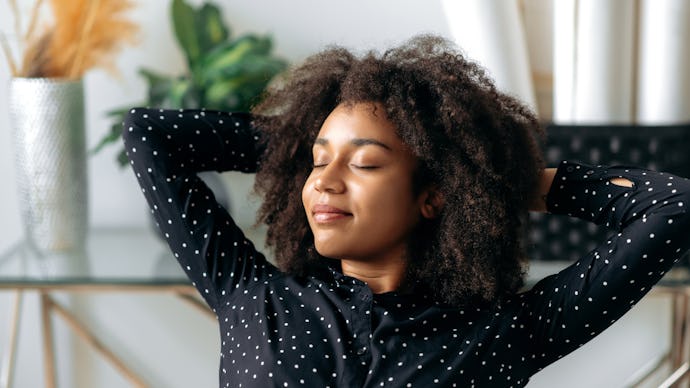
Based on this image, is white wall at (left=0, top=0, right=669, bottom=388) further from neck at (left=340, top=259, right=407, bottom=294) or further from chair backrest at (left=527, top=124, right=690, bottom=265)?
neck at (left=340, top=259, right=407, bottom=294)

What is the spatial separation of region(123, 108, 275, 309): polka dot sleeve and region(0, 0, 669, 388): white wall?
578 mm

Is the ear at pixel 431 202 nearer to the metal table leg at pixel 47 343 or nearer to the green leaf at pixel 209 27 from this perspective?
the green leaf at pixel 209 27

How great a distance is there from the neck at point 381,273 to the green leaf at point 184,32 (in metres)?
0.77

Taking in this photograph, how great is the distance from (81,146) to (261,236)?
0.35 m

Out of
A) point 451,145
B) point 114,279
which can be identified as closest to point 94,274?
point 114,279

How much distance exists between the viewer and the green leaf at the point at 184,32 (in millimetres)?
1925

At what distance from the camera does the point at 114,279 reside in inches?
70.7

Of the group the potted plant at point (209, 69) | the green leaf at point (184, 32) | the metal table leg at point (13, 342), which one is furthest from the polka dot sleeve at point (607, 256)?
the metal table leg at point (13, 342)

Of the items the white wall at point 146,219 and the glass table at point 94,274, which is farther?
the white wall at point 146,219

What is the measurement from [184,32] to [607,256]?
1.00 metres

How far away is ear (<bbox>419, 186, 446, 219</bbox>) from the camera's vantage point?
4.10ft

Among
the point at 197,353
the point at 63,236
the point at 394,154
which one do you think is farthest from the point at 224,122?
the point at 197,353

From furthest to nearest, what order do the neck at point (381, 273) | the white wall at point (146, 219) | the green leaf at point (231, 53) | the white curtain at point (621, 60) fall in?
the white wall at point (146, 219) → the green leaf at point (231, 53) → the white curtain at point (621, 60) → the neck at point (381, 273)

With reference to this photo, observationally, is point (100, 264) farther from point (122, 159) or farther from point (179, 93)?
point (179, 93)
